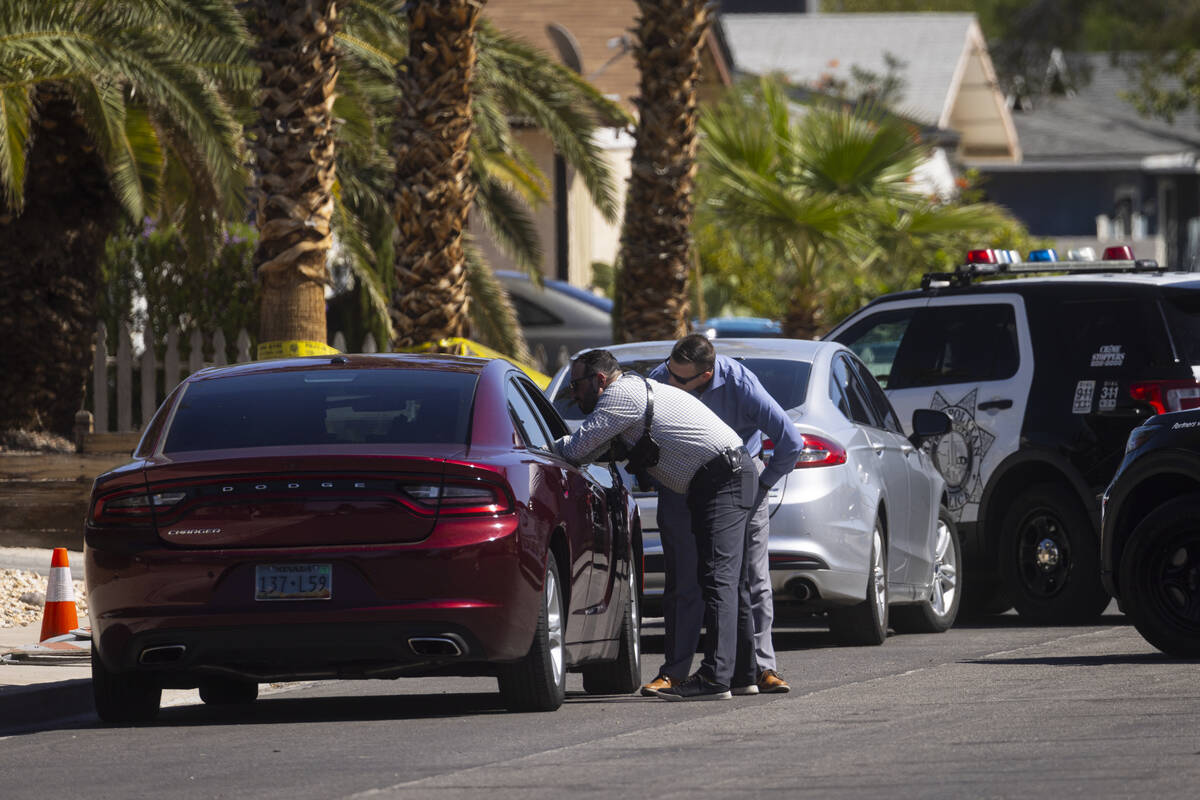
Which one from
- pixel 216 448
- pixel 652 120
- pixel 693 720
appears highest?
pixel 652 120

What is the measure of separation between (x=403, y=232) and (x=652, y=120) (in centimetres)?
420

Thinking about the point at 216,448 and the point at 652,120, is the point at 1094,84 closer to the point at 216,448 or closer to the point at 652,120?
the point at 652,120

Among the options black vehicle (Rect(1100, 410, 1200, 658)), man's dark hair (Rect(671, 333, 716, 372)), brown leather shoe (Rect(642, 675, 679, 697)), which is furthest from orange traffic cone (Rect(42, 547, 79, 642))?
black vehicle (Rect(1100, 410, 1200, 658))

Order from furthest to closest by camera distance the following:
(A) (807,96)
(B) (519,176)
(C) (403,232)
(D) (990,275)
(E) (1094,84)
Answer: (E) (1094,84), (A) (807,96), (B) (519,176), (C) (403,232), (D) (990,275)

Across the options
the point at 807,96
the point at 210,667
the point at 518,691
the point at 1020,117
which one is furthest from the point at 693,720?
the point at 1020,117

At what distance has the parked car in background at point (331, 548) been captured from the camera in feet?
29.4

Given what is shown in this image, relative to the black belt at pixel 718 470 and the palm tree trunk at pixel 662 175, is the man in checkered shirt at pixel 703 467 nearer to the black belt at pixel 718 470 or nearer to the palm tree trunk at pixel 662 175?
the black belt at pixel 718 470

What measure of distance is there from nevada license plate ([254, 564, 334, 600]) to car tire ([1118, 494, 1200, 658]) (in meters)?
4.59

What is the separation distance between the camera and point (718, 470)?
10164 millimetres

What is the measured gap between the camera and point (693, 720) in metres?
9.52

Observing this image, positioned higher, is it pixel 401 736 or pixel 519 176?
pixel 519 176


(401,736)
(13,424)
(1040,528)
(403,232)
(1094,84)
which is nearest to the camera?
(401,736)

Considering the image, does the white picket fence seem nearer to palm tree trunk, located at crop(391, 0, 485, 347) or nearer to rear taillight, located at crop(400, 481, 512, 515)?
palm tree trunk, located at crop(391, 0, 485, 347)

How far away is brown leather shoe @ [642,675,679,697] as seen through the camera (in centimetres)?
1048
